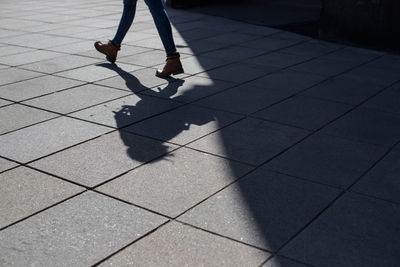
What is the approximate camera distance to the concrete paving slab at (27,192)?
12.1 ft

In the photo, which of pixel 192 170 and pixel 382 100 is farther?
pixel 382 100

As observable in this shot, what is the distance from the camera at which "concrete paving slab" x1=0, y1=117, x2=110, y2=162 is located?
466 centimetres

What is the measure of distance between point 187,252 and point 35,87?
13.1 ft

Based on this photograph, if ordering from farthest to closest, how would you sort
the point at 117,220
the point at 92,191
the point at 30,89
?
the point at 30,89 < the point at 92,191 < the point at 117,220

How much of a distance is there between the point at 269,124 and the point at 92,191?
2.01 meters

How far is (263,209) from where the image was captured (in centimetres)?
371

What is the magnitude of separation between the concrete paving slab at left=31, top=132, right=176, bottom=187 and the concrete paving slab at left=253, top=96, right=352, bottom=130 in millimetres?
1273

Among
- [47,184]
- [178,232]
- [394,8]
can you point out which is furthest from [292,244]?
[394,8]

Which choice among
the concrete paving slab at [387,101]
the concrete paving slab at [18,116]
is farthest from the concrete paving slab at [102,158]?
the concrete paving slab at [387,101]

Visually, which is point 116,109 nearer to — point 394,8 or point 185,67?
point 185,67

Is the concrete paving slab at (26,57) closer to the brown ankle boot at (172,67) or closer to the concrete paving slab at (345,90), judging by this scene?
the brown ankle boot at (172,67)

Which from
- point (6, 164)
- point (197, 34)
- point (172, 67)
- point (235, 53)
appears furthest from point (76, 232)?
point (197, 34)

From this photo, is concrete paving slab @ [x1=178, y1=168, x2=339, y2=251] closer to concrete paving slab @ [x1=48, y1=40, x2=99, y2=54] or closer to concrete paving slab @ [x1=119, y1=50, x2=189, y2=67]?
concrete paving slab @ [x1=119, y1=50, x2=189, y2=67]

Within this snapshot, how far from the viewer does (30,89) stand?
6.52m
